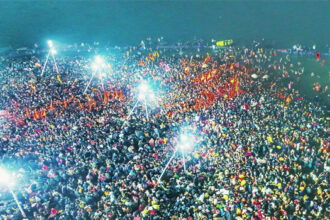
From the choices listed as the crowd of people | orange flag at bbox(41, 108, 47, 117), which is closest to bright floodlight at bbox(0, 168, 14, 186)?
the crowd of people

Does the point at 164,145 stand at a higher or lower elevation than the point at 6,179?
higher

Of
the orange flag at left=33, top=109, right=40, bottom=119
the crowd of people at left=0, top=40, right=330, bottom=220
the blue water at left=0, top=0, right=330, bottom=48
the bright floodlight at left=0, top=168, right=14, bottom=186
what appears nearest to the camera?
the crowd of people at left=0, top=40, right=330, bottom=220

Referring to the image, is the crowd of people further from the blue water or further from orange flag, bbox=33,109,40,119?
the blue water

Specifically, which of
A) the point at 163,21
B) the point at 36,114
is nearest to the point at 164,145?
the point at 36,114

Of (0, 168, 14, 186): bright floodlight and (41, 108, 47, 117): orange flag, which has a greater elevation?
(41, 108, 47, 117): orange flag

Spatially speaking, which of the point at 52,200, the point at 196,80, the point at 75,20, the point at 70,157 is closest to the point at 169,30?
the point at 75,20

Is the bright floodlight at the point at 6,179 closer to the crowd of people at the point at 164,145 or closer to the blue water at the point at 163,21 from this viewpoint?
the crowd of people at the point at 164,145

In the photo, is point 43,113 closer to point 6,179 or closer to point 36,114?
point 36,114

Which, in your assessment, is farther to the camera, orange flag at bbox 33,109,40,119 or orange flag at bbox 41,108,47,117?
orange flag at bbox 41,108,47,117
